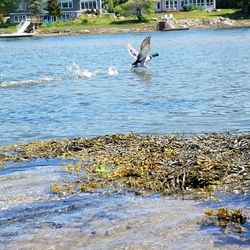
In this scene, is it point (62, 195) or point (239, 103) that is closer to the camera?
point (62, 195)

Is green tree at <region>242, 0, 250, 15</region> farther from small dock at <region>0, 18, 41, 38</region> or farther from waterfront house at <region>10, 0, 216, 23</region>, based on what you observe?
small dock at <region>0, 18, 41, 38</region>

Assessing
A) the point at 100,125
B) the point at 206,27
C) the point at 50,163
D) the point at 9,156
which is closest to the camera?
the point at 50,163

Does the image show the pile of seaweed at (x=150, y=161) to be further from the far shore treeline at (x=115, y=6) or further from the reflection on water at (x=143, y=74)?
the far shore treeline at (x=115, y=6)

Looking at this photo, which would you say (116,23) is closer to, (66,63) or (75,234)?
(66,63)

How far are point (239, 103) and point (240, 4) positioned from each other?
117 metres

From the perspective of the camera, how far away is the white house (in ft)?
455

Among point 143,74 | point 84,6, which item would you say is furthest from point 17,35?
point 143,74

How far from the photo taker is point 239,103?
65.1ft

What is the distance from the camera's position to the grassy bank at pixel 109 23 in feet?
393

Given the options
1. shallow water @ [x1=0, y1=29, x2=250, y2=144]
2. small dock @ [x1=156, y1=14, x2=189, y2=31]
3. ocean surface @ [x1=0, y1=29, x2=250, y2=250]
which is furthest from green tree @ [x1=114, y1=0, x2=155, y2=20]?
shallow water @ [x1=0, y1=29, x2=250, y2=144]

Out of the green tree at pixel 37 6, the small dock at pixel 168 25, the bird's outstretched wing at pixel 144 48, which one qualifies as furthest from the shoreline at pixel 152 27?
the bird's outstretched wing at pixel 144 48

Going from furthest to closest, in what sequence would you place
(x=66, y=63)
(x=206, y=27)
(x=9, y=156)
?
(x=206, y=27) < (x=66, y=63) < (x=9, y=156)

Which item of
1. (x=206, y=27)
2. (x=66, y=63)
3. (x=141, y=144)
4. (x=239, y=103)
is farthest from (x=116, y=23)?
(x=141, y=144)

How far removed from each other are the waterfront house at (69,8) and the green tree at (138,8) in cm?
1074
